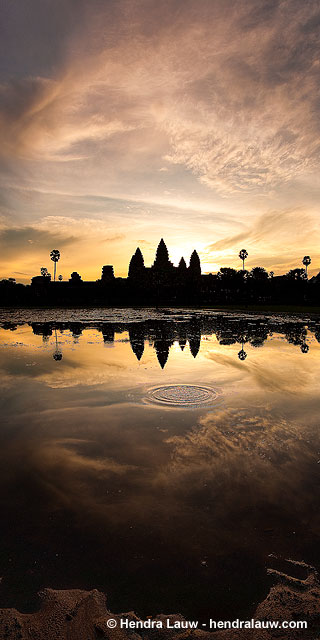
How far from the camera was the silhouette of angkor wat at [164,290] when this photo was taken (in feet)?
262

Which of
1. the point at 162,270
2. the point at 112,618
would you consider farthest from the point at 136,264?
the point at 112,618

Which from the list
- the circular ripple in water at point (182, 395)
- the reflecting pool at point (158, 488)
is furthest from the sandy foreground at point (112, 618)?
the circular ripple in water at point (182, 395)

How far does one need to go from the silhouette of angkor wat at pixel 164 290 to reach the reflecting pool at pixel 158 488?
6470 centimetres

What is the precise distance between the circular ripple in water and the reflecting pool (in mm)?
27

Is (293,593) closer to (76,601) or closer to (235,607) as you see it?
(235,607)

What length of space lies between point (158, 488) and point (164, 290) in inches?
3425

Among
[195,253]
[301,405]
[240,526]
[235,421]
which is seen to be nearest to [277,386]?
[301,405]

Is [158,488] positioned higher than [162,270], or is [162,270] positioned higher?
[162,270]

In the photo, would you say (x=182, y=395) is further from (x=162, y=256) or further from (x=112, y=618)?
(x=162, y=256)

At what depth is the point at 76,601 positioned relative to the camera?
106 inches

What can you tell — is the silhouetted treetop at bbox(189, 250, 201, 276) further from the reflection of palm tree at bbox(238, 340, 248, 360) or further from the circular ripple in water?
the circular ripple in water

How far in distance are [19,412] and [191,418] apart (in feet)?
11.3

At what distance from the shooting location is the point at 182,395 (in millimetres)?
7961

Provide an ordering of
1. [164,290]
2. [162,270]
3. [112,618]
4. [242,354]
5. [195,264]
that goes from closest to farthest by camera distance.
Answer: [112,618]
[242,354]
[164,290]
[162,270]
[195,264]
